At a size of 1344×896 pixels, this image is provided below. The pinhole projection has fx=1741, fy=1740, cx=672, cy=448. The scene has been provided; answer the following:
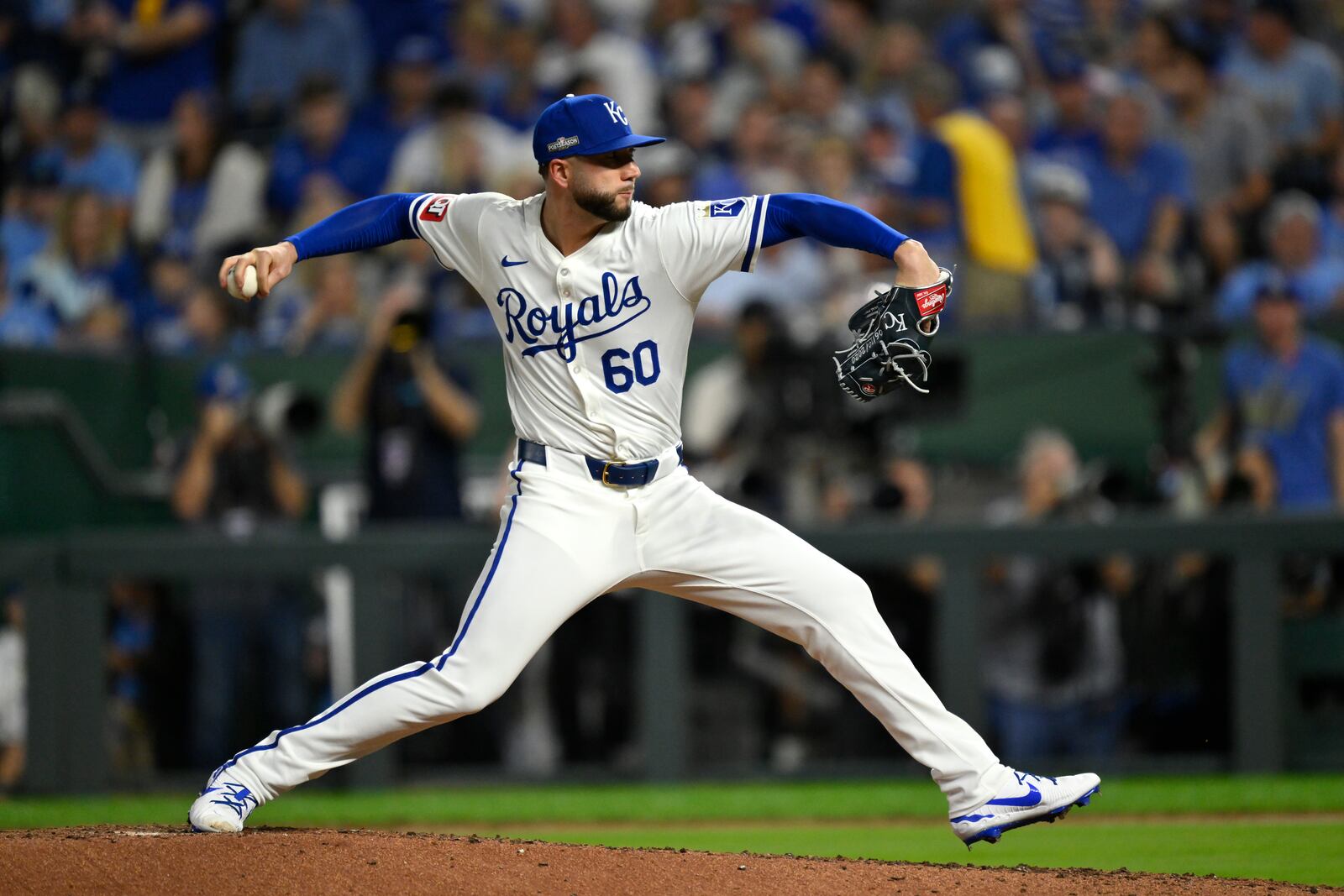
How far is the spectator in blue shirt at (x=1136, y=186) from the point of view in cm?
930

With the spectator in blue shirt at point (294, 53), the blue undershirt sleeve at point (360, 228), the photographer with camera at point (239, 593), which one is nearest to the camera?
the blue undershirt sleeve at point (360, 228)

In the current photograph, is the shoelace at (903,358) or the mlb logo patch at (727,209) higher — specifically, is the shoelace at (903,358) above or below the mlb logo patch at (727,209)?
below

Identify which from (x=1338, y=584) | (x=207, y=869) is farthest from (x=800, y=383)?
(x=207, y=869)

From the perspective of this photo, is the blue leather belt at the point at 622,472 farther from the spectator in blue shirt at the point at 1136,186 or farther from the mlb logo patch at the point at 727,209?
the spectator in blue shirt at the point at 1136,186

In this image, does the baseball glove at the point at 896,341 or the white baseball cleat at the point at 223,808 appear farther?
the white baseball cleat at the point at 223,808

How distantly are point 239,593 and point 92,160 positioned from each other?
13.0ft

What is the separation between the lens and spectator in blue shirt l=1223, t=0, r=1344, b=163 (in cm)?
970

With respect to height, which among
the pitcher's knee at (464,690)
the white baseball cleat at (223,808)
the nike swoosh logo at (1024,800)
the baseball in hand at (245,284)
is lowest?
the nike swoosh logo at (1024,800)

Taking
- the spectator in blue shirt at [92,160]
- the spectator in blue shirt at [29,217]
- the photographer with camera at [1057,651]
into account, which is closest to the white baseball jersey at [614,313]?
the photographer with camera at [1057,651]

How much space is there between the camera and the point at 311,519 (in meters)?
9.35

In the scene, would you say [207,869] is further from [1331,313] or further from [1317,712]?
[1331,313]

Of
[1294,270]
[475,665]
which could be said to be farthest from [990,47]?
[475,665]

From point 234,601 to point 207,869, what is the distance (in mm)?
4155

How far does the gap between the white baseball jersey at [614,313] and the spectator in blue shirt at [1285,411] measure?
4.53 metres
